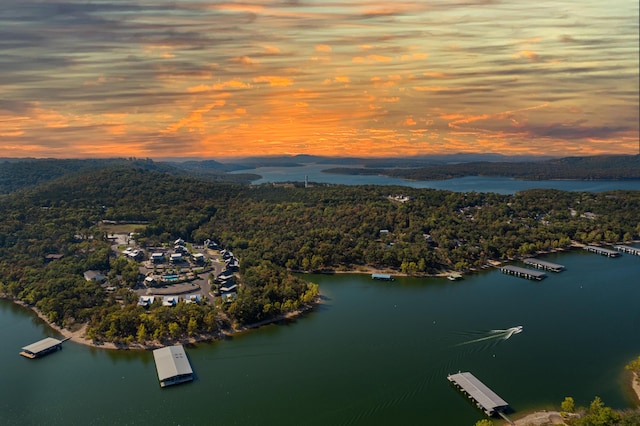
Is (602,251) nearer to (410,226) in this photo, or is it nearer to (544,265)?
(544,265)

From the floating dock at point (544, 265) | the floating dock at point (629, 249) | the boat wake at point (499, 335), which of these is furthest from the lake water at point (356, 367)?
the floating dock at point (629, 249)

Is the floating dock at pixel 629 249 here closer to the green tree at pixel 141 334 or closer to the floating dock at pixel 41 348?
the green tree at pixel 141 334

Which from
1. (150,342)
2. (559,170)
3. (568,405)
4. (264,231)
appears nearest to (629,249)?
(568,405)

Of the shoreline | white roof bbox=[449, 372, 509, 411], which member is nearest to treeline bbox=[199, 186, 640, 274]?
the shoreline

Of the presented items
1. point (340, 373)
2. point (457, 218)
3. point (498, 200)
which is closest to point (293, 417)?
point (340, 373)

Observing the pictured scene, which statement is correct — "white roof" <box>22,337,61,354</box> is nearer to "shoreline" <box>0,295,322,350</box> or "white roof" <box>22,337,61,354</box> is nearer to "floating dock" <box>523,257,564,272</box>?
"shoreline" <box>0,295,322,350</box>
